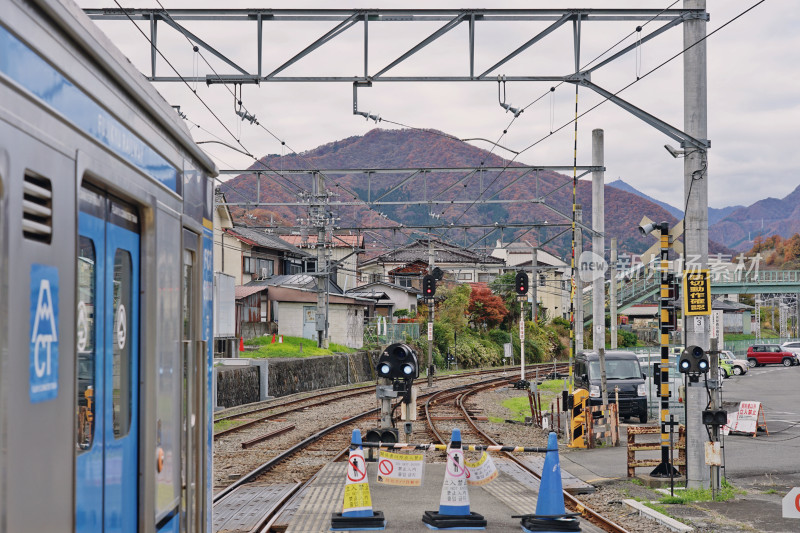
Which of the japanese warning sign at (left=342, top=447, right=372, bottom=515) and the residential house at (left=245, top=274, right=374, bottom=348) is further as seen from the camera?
the residential house at (left=245, top=274, right=374, bottom=348)

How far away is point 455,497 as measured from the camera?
1006 centimetres

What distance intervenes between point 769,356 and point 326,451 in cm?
4915

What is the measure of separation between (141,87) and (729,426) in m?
18.6

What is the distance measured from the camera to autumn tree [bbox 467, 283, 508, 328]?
198 feet

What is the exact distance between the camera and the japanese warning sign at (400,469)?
10383 millimetres

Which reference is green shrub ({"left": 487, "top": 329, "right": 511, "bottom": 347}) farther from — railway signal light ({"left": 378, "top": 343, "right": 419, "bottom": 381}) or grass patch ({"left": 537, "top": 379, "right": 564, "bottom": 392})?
railway signal light ({"left": 378, "top": 343, "right": 419, "bottom": 381})

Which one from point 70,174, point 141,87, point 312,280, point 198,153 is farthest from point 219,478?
point 312,280

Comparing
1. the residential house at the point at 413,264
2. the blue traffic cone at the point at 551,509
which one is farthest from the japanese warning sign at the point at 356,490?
the residential house at the point at 413,264

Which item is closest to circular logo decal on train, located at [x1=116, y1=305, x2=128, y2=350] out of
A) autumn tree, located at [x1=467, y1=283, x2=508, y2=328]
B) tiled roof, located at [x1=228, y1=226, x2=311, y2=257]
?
tiled roof, located at [x1=228, y1=226, x2=311, y2=257]

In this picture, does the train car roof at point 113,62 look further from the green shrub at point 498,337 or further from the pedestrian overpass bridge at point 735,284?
the green shrub at point 498,337

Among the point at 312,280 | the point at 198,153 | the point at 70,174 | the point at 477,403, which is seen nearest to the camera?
the point at 70,174

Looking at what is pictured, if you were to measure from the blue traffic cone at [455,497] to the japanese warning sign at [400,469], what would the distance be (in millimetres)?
421

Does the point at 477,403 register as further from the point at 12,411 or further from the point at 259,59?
the point at 12,411

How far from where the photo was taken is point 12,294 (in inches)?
108
